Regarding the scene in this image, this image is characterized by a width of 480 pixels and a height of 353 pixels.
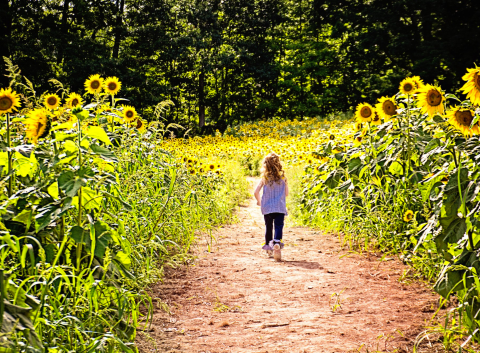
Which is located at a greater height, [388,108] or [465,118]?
[388,108]

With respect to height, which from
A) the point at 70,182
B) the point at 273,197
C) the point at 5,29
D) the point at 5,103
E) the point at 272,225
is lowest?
the point at 272,225

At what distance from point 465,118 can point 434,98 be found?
0.66m

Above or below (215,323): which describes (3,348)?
above

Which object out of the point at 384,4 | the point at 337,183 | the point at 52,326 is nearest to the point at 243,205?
the point at 337,183

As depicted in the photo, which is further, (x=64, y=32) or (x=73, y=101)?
(x=64, y=32)

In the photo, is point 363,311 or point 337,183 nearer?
point 363,311

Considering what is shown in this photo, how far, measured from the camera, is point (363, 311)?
3.15m

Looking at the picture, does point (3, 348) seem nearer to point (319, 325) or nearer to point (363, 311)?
point (319, 325)

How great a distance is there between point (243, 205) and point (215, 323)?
6.45 meters

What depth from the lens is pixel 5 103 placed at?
110 inches

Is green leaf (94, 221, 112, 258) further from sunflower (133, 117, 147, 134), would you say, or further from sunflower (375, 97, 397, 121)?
sunflower (375, 97, 397, 121)

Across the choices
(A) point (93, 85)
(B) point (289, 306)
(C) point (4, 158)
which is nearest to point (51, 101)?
(A) point (93, 85)

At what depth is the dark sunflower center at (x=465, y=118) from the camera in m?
2.65

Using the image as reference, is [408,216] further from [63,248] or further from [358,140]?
[63,248]
